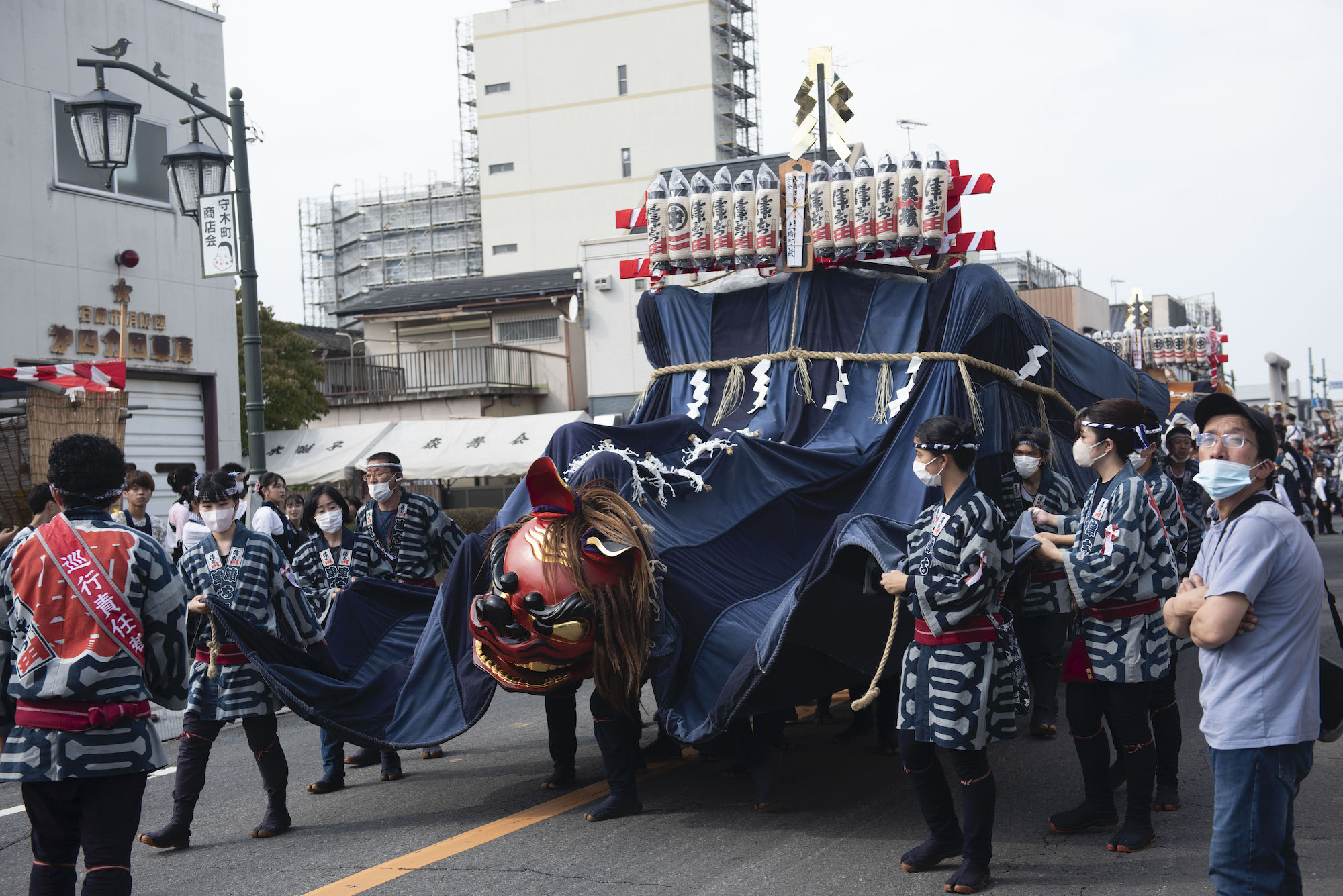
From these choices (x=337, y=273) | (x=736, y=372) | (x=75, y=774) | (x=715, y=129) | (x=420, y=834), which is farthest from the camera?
(x=337, y=273)

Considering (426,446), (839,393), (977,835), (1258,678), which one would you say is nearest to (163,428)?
(426,446)

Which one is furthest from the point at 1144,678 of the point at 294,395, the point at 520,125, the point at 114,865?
the point at 520,125

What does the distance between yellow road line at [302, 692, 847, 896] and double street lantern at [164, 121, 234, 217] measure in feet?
22.9

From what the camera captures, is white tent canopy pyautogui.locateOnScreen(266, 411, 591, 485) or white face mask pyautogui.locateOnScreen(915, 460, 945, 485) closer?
white face mask pyautogui.locateOnScreen(915, 460, 945, 485)

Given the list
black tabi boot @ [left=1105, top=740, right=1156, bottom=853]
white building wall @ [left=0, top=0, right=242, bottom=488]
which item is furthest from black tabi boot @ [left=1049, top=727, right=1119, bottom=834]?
white building wall @ [left=0, top=0, right=242, bottom=488]

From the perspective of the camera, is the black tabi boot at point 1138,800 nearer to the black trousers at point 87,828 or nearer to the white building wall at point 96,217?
the black trousers at point 87,828

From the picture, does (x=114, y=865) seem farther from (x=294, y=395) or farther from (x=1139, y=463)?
(x=294, y=395)

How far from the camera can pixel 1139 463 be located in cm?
650

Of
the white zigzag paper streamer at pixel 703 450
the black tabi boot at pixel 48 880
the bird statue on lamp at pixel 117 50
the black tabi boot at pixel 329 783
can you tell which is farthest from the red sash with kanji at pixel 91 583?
the bird statue on lamp at pixel 117 50

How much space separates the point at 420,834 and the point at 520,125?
44.7 m

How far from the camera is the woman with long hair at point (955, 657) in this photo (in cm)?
461

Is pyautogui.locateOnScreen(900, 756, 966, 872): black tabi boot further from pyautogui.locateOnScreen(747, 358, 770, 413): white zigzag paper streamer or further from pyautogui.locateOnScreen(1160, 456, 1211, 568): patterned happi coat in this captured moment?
pyautogui.locateOnScreen(1160, 456, 1211, 568): patterned happi coat

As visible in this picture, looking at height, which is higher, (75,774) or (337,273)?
(337,273)

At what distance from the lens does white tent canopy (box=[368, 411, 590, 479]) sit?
24688 millimetres
